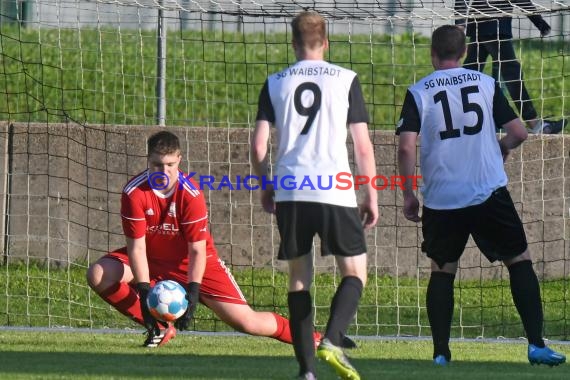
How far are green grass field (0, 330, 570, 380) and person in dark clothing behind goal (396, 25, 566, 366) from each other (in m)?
0.34

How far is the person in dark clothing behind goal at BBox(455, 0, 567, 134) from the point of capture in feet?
29.6

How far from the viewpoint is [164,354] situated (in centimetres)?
696

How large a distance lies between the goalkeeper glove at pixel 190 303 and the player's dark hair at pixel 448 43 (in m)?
1.92

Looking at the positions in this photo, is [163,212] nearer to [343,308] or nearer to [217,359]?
[217,359]

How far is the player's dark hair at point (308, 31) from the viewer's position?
18.4ft

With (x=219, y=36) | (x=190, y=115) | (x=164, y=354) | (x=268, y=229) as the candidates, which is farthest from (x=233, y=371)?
(x=219, y=36)

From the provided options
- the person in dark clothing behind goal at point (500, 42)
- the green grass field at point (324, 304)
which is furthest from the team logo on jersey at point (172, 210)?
the person in dark clothing behind goal at point (500, 42)

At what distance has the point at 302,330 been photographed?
5.58m

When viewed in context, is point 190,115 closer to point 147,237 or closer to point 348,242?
point 147,237

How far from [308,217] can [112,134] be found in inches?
197

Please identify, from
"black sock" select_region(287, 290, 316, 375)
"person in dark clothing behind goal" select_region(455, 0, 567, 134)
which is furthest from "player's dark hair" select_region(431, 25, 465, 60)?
"person in dark clothing behind goal" select_region(455, 0, 567, 134)

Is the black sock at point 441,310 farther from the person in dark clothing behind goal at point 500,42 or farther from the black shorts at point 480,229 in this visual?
the person in dark clothing behind goal at point 500,42

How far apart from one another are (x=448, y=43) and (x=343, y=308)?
5.60ft

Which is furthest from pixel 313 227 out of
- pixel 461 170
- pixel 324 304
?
pixel 324 304
